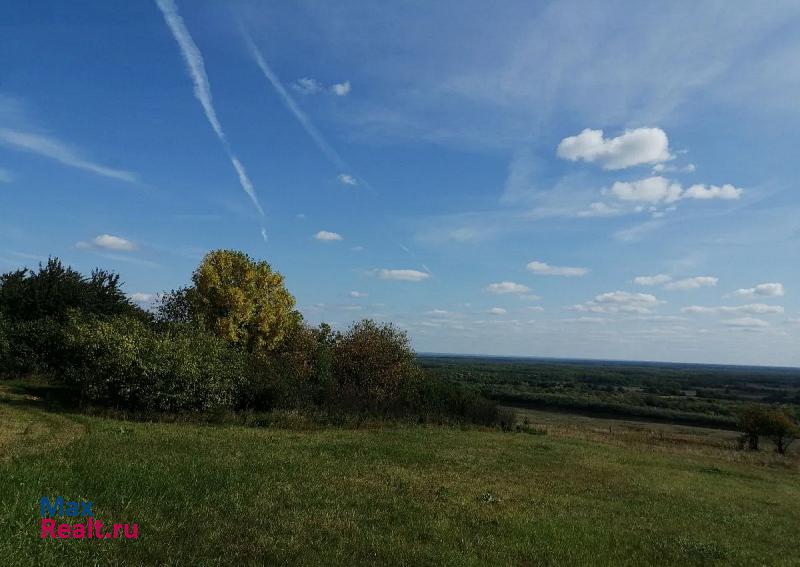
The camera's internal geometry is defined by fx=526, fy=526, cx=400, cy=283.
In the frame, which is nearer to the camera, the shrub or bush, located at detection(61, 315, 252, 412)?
bush, located at detection(61, 315, 252, 412)

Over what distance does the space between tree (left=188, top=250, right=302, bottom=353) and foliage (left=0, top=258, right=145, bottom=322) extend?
7112 millimetres

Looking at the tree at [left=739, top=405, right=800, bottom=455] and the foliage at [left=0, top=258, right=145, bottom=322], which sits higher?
the foliage at [left=0, top=258, right=145, bottom=322]

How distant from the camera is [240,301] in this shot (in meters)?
39.2

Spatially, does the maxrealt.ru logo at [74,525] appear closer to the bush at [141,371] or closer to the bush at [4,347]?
the bush at [141,371]

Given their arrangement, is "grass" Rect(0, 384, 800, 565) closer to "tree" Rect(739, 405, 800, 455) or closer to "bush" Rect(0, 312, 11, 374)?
"bush" Rect(0, 312, 11, 374)

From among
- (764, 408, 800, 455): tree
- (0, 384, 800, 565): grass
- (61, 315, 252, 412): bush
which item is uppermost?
(61, 315, 252, 412): bush

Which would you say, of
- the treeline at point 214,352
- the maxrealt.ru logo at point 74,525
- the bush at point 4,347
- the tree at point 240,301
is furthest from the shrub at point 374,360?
the maxrealt.ru logo at point 74,525

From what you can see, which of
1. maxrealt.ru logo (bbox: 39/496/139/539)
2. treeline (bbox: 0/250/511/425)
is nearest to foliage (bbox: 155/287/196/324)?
treeline (bbox: 0/250/511/425)

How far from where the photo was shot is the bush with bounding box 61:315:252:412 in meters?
23.7

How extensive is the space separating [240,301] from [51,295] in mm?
15942

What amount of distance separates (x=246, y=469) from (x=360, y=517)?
4504 mm

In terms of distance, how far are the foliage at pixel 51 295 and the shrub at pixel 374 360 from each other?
16.8m

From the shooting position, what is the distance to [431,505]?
1163cm

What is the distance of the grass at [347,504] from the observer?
808 centimetres
